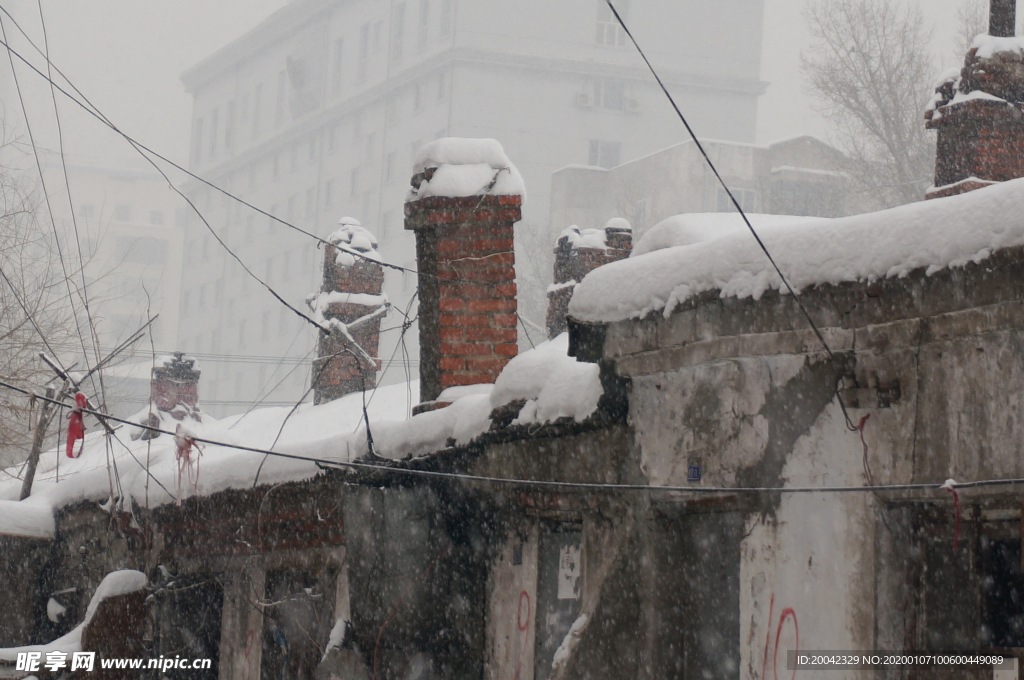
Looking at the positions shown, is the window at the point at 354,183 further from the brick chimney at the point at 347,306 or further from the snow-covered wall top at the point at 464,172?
the snow-covered wall top at the point at 464,172

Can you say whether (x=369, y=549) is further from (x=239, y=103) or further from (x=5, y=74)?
(x=5, y=74)

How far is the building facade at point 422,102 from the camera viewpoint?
149ft

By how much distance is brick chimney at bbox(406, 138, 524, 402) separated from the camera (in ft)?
25.8

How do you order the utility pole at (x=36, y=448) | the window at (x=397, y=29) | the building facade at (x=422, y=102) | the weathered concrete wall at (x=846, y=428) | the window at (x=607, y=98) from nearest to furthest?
1. the weathered concrete wall at (x=846, y=428)
2. the utility pole at (x=36, y=448)
3. the building facade at (x=422, y=102)
4. the window at (x=607, y=98)
5. the window at (x=397, y=29)

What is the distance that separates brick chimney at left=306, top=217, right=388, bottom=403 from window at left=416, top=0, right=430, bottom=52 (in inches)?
1348

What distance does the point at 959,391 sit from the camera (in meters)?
4.09

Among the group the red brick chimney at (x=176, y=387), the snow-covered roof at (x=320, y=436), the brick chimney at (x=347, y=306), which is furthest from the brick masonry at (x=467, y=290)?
the red brick chimney at (x=176, y=387)

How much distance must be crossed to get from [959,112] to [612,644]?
6103mm

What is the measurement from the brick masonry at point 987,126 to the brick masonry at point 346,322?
6339 mm

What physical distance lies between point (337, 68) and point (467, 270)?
46.8 m

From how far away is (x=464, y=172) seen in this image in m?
8.12

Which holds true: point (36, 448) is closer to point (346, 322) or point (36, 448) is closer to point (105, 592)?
point (105, 592)

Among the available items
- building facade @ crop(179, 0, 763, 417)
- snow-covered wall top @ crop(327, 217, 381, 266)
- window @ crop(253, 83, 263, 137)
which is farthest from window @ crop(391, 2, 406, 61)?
snow-covered wall top @ crop(327, 217, 381, 266)

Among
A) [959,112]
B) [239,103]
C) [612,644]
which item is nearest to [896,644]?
[612,644]
